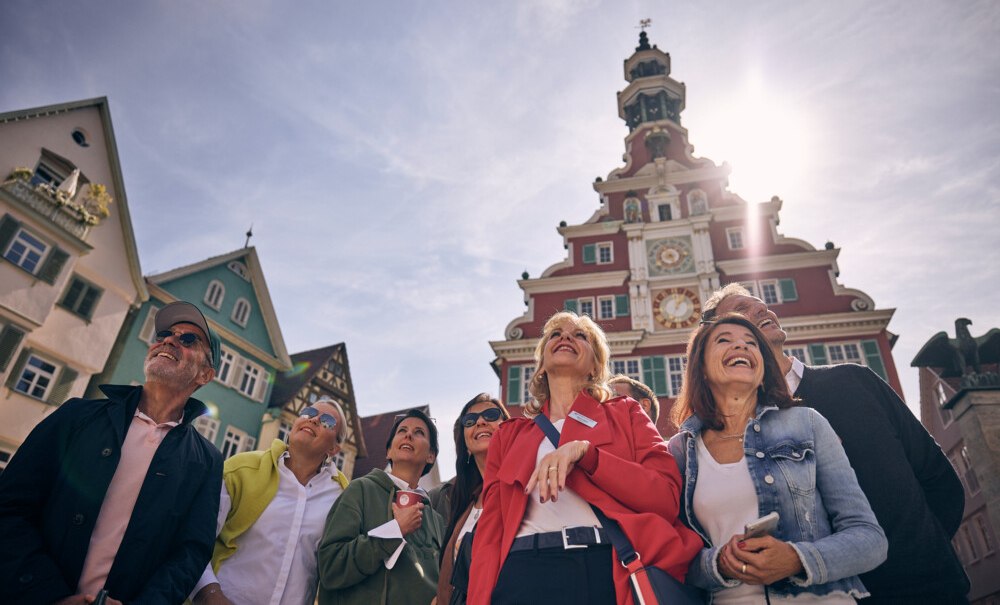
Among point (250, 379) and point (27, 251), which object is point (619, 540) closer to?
point (27, 251)

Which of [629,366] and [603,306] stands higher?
[603,306]

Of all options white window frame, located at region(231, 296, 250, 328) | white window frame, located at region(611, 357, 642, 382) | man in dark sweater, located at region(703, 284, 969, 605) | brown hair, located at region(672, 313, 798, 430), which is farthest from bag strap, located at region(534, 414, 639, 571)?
white window frame, located at region(231, 296, 250, 328)

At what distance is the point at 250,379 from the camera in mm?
22922

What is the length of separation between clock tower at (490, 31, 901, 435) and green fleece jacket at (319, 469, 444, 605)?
16395 millimetres

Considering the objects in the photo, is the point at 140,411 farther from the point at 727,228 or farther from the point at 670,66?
the point at 670,66

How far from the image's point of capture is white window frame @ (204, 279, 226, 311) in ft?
72.6

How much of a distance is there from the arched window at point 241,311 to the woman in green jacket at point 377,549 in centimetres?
2118

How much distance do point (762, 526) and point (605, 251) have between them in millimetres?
23401

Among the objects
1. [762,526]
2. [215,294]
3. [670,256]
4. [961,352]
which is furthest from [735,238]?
[762,526]

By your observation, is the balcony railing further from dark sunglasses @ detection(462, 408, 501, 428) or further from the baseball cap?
dark sunglasses @ detection(462, 408, 501, 428)

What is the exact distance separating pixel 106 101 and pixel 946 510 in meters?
23.7

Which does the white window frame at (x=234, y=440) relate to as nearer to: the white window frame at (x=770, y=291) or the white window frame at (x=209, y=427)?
the white window frame at (x=209, y=427)

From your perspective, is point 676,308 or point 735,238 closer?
point 676,308

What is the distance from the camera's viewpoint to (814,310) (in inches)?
838
